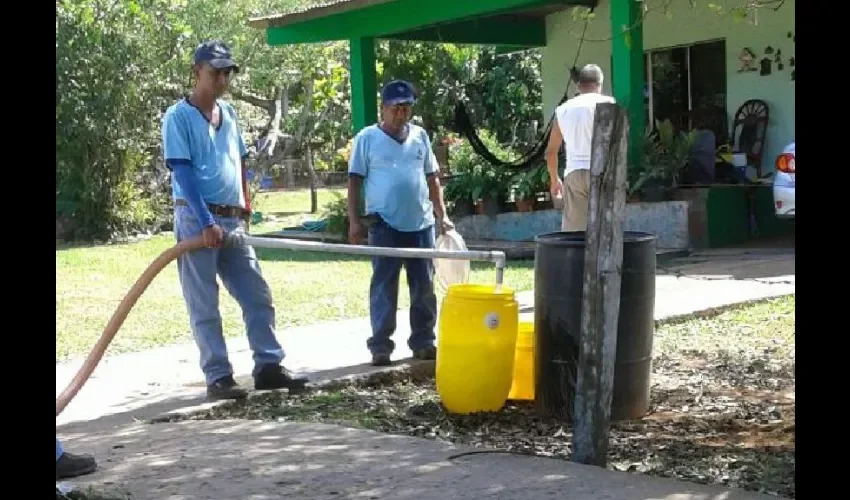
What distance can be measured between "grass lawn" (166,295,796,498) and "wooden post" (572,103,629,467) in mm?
264

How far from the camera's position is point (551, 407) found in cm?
592

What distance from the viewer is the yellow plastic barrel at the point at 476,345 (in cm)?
595

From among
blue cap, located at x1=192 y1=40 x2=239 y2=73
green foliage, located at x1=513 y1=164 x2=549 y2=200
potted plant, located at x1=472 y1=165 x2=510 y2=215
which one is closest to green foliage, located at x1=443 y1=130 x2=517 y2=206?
potted plant, located at x1=472 y1=165 x2=510 y2=215

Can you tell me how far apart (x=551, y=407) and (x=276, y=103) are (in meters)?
22.4

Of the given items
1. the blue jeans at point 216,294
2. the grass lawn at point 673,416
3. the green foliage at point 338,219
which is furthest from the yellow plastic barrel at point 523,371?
the green foliage at point 338,219

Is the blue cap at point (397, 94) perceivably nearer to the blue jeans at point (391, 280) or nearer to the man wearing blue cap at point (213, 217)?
the blue jeans at point (391, 280)

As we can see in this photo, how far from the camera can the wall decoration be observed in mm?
14539

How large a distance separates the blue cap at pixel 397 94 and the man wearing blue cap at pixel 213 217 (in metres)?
1.00

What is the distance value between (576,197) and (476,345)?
286 cm
